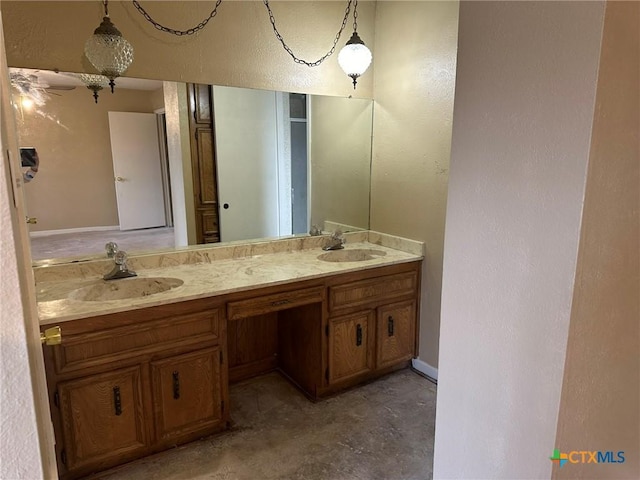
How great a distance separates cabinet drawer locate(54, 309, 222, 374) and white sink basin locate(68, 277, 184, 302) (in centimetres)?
26

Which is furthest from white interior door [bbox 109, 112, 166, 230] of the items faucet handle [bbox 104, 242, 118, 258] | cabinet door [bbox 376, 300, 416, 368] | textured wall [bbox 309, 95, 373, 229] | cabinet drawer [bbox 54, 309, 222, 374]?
cabinet door [bbox 376, 300, 416, 368]

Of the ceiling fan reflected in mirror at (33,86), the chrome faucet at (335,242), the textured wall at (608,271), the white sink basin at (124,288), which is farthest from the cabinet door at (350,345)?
the ceiling fan reflected in mirror at (33,86)

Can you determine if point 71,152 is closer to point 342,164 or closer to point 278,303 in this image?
point 278,303

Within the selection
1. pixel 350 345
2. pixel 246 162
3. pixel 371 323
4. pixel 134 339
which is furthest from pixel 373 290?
pixel 134 339

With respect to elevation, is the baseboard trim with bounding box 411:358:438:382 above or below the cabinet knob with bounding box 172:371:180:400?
below

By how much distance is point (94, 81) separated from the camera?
2.11 meters

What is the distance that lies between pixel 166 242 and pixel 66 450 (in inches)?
45.2

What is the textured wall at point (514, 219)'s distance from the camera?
29.6 inches

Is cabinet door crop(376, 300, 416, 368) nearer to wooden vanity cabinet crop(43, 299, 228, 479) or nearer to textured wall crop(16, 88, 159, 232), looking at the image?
wooden vanity cabinet crop(43, 299, 228, 479)

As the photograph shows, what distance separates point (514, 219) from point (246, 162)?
2.11 metres

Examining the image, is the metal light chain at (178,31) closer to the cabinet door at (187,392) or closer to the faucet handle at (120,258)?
the faucet handle at (120,258)

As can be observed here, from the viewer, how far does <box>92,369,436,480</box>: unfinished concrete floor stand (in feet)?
6.30

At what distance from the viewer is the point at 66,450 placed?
1729 millimetres

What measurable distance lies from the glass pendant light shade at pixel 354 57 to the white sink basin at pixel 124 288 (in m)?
1.68
